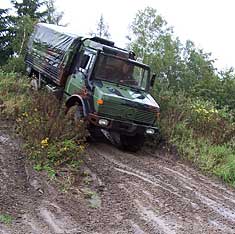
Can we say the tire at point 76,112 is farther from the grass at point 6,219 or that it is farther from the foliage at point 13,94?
the grass at point 6,219

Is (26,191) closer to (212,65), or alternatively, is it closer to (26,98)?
(26,98)

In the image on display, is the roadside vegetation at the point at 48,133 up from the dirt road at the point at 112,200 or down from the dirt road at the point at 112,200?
up

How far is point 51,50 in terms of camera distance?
11.8 metres

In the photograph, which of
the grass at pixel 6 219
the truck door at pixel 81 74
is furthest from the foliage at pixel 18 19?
the grass at pixel 6 219

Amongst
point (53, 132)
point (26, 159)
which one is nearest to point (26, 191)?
point (26, 159)

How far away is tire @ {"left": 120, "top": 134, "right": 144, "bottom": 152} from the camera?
31.5 ft

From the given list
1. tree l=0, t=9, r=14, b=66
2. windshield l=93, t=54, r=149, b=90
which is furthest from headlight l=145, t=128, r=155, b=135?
tree l=0, t=9, r=14, b=66

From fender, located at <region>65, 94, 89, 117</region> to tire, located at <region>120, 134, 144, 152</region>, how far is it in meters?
1.25

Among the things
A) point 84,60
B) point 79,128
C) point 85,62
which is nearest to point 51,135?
point 79,128

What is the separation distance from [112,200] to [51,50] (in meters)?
6.53

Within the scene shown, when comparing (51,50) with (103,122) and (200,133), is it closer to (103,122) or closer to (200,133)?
(103,122)

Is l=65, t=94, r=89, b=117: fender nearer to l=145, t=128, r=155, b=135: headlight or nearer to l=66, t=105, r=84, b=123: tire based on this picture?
l=66, t=105, r=84, b=123: tire

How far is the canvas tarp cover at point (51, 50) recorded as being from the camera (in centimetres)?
1071

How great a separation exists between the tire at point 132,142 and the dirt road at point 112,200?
122cm
